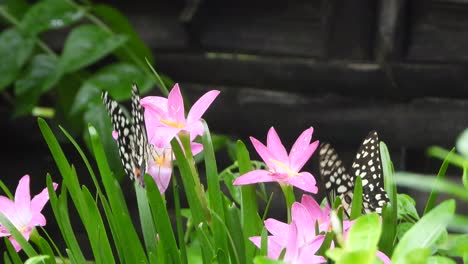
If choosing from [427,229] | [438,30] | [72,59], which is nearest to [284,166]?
[427,229]

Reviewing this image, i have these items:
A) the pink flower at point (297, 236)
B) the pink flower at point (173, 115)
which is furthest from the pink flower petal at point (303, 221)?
the pink flower at point (173, 115)

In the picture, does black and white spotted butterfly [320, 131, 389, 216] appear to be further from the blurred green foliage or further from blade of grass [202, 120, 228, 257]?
the blurred green foliage

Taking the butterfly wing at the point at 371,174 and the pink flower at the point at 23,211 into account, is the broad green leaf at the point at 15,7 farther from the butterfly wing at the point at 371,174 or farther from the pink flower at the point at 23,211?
the butterfly wing at the point at 371,174

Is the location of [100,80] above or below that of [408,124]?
above

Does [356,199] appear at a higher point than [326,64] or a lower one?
higher

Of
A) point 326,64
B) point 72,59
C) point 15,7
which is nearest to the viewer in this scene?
point 72,59

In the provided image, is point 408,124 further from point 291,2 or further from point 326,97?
point 291,2

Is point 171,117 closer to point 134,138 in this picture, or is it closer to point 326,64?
point 134,138

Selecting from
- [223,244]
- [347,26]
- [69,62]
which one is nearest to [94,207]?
[223,244]
